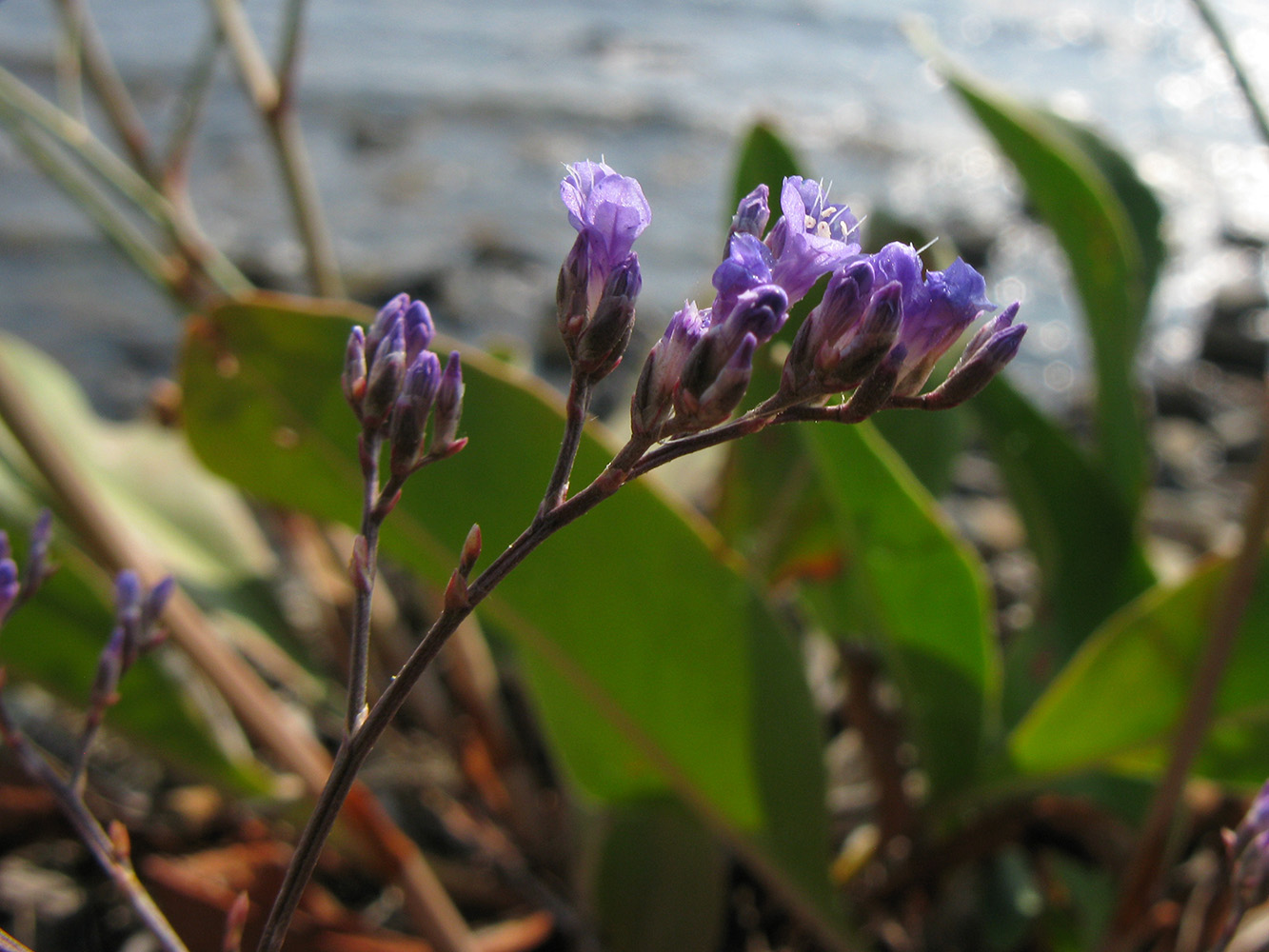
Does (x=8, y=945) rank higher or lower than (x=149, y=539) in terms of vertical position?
lower

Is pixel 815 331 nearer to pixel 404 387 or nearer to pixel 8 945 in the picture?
pixel 404 387

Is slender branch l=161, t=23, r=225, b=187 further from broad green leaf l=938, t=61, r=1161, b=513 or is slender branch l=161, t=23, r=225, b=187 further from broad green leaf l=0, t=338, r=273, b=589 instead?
broad green leaf l=938, t=61, r=1161, b=513

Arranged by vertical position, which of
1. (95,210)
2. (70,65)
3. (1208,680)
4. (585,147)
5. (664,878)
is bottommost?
(664,878)

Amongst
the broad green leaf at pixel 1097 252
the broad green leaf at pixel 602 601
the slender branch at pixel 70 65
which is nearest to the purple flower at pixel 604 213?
the broad green leaf at pixel 602 601

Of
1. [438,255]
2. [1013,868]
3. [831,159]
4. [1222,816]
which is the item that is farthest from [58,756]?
[831,159]

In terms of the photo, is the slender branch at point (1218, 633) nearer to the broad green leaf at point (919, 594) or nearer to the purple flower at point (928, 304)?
the broad green leaf at point (919, 594)

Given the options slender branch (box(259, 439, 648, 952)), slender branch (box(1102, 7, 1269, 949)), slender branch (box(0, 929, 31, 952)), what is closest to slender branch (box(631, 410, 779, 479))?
slender branch (box(259, 439, 648, 952))

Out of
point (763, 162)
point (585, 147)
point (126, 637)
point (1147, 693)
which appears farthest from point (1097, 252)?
point (585, 147)

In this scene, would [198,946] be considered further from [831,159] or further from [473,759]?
[831,159]
